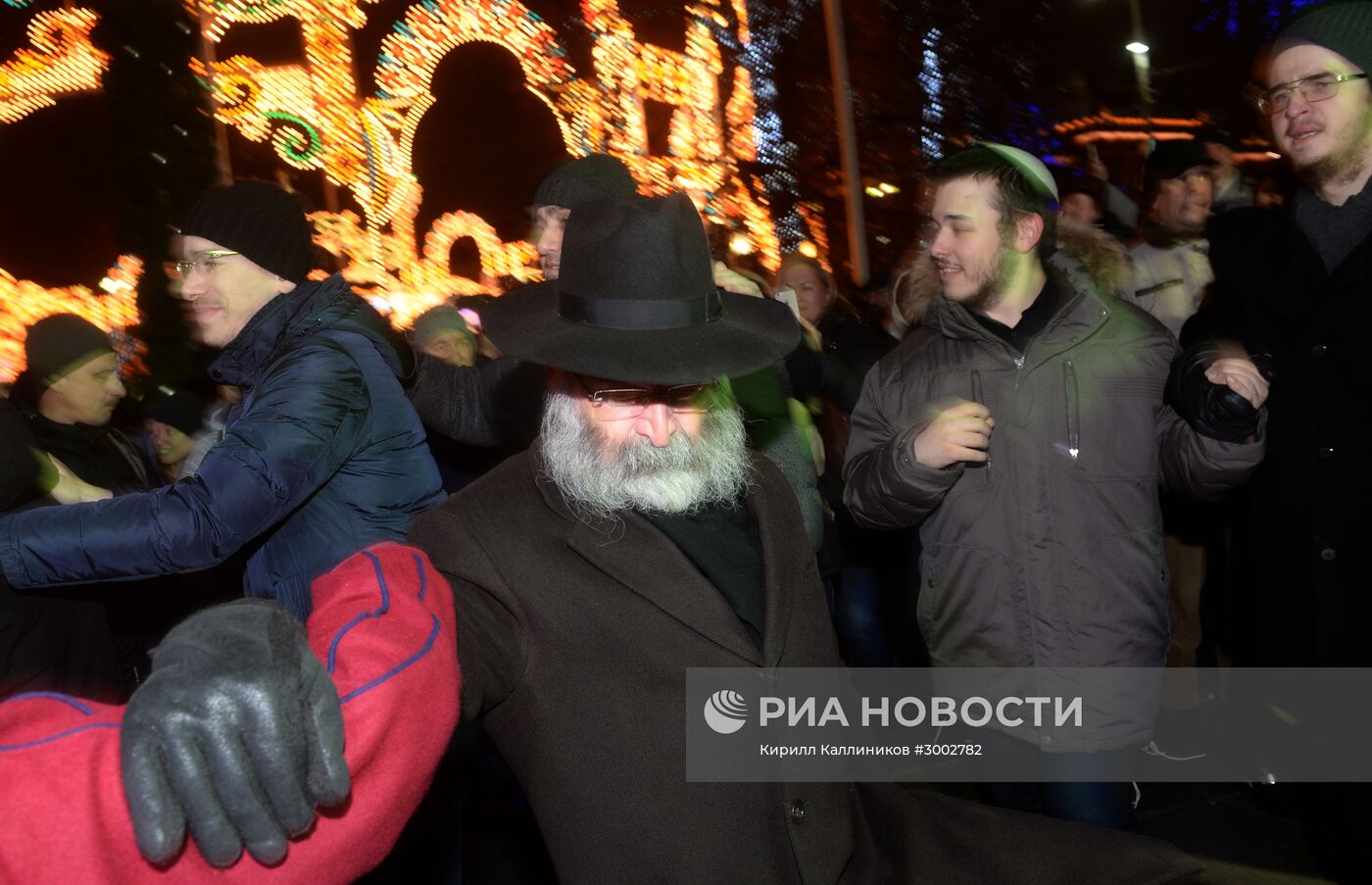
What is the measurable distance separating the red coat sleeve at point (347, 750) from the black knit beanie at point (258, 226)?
1849 millimetres

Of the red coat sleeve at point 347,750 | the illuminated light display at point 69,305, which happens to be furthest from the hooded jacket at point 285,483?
the illuminated light display at point 69,305

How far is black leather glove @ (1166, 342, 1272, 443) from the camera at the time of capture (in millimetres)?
2773

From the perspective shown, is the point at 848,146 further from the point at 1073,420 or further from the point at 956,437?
the point at 956,437

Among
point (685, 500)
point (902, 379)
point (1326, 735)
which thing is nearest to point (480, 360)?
point (902, 379)

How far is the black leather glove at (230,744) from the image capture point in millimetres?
1025

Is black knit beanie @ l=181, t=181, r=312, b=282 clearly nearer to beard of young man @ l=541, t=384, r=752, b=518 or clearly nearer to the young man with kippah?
beard of young man @ l=541, t=384, r=752, b=518

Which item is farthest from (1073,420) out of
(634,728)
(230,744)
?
(230,744)

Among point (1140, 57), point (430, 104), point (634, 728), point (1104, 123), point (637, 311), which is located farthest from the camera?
point (1140, 57)

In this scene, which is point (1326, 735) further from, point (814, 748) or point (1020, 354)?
point (814, 748)

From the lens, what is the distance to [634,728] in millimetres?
1899

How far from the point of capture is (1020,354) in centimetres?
310

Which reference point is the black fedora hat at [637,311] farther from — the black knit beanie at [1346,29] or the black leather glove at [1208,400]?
the black knit beanie at [1346,29]

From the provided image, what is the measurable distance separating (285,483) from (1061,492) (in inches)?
84.9

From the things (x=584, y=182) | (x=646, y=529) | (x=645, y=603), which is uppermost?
(x=584, y=182)
